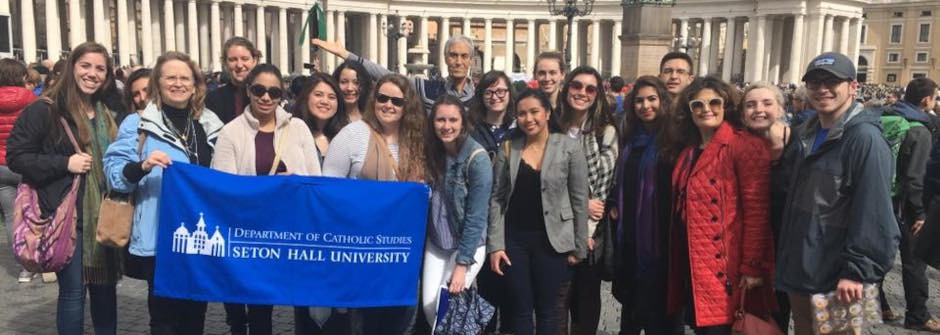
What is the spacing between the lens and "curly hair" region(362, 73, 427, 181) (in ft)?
14.8

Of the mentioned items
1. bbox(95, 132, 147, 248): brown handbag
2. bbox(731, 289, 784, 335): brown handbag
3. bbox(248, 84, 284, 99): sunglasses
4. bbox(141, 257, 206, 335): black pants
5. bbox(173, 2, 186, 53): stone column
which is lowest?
bbox(141, 257, 206, 335): black pants

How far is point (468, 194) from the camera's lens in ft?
14.3

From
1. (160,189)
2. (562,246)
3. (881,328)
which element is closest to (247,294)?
(160,189)

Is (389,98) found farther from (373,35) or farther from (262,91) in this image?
(373,35)

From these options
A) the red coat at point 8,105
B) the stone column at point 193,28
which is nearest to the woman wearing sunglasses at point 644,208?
the red coat at point 8,105

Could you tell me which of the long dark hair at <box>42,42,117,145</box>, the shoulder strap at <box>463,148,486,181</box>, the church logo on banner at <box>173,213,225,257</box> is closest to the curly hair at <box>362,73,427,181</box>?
the shoulder strap at <box>463,148,486,181</box>

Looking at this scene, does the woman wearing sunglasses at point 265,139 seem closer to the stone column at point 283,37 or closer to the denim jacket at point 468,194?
the denim jacket at point 468,194

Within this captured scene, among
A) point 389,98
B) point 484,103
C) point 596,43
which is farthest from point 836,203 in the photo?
point 596,43

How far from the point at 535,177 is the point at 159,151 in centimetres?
232

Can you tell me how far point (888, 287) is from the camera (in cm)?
781

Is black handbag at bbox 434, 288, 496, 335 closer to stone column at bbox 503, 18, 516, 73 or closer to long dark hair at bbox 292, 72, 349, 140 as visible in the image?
long dark hair at bbox 292, 72, 349, 140

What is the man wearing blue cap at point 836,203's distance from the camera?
3.54 m

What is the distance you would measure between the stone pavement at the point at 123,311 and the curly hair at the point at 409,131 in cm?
232

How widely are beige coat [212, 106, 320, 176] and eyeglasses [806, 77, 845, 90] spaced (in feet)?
10.2
